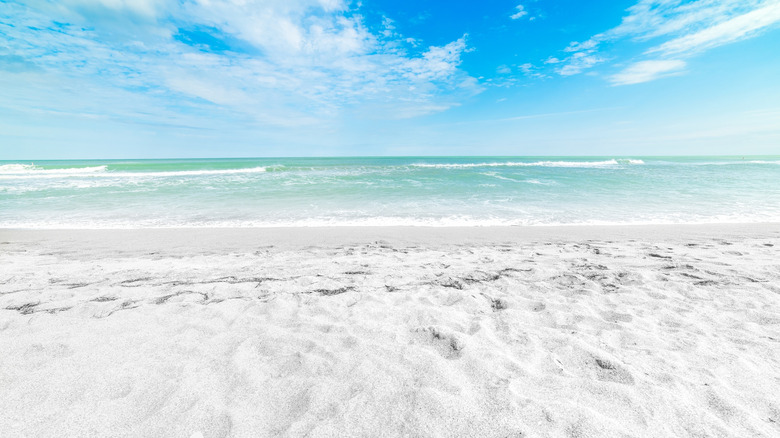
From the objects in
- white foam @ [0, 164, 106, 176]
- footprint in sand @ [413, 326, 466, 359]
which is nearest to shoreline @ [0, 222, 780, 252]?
footprint in sand @ [413, 326, 466, 359]

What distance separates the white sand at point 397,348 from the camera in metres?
1.86

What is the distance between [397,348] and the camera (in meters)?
2.57

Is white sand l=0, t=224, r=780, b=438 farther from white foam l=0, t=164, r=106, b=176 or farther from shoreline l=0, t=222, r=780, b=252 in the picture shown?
white foam l=0, t=164, r=106, b=176

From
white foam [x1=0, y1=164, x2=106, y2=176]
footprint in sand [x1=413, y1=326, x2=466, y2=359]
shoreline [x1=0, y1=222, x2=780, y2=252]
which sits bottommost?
shoreline [x1=0, y1=222, x2=780, y2=252]

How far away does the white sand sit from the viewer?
1.86 meters

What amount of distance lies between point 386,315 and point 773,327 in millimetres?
3437

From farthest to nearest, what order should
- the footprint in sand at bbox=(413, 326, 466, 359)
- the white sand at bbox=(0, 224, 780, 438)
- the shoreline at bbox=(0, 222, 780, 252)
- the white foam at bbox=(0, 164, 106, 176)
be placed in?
the white foam at bbox=(0, 164, 106, 176), the shoreline at bbox=(0, 222, 780, 252), the footprint in sand at bbox=(413, 326, 466, 359), the white sand at bbox=(0, 224, 780, 438)

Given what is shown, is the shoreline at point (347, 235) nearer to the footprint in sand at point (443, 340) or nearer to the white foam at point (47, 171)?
the footprint in sand at point (443, 340)

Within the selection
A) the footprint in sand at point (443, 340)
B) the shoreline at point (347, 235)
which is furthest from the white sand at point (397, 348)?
the shoreline at point (347, 235)

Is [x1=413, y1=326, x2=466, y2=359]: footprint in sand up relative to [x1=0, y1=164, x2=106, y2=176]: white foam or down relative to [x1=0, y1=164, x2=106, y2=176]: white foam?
up

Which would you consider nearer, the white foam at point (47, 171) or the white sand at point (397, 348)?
the white sand at point (397, 348)

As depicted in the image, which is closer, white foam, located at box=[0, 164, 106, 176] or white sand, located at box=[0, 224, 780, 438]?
white sand, located at box=[0, 224, 780, 438]

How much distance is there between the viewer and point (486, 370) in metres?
2.30

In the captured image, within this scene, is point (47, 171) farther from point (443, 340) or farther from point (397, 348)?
point (443, 340)
